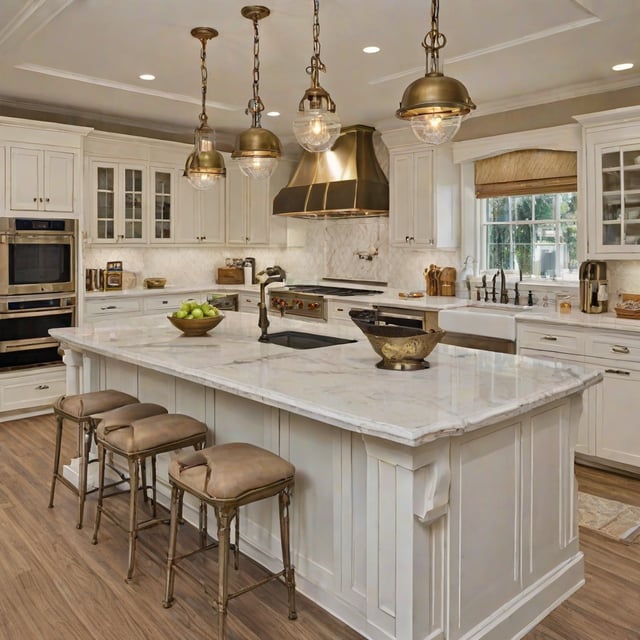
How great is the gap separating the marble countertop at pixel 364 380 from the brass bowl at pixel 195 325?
3.0 inches

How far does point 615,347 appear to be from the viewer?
401cm

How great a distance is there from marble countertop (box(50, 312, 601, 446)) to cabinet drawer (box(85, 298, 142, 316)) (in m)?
2.29

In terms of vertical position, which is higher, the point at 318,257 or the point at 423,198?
the point at 423,198

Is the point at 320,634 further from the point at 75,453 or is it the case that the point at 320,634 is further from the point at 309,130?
the point at 75,453

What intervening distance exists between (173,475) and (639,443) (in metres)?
3.04

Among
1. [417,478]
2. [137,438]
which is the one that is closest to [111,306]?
[137,438]

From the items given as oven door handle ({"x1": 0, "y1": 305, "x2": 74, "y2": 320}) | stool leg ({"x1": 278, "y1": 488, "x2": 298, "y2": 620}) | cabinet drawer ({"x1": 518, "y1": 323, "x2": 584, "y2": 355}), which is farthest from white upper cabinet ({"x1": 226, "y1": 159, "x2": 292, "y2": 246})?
stool leg ({"x1": 278, "y1": 488, "x2": 298, "y2": 620})

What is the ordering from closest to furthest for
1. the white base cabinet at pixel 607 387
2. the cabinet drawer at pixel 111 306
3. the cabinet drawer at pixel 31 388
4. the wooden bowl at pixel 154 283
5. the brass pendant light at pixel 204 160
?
the brass pendant light at pixel 204 160 → the white base cabinet at pixel 607 387 → the cabinet drawer at pixel 31 388 → the cabinet drawer at pixel 111 306 → the wooden bowl at pixel 154 283

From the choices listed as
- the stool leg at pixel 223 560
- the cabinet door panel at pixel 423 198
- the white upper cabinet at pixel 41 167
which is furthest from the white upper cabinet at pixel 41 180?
the stool leg at pixel 223 560

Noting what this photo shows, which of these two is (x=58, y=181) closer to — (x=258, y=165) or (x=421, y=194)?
(x=258, y=165)

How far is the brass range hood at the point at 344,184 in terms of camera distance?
612cm

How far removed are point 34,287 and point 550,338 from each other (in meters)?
4.20

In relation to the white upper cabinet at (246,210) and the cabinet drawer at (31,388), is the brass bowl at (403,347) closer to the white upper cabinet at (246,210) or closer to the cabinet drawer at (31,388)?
the cabinet drawer at (31,388)

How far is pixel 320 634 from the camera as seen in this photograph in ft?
7.69
